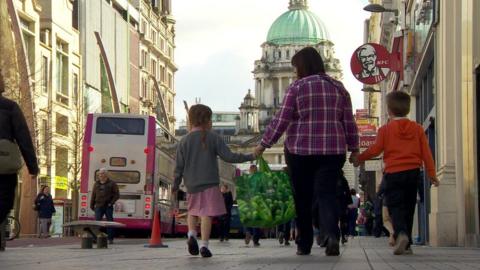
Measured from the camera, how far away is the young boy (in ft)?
42.1

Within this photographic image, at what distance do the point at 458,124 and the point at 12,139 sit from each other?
1202 centimetres

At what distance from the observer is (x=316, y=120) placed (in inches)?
469

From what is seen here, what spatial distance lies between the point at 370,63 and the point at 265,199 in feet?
72.9

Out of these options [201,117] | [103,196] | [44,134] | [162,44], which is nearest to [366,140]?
[44,134]

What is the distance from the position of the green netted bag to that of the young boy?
1.05m

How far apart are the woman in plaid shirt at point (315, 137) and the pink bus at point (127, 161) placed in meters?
24.7

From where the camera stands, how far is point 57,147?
65.4m

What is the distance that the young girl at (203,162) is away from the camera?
12992 mm

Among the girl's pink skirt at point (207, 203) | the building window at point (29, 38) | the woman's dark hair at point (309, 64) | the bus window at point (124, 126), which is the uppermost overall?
the building window at point (29, 38)

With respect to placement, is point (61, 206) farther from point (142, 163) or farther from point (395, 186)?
point (395, 186)

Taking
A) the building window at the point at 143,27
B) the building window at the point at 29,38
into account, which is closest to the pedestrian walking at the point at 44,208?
the building window at the point at 29,38

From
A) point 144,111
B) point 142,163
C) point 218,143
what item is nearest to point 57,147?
point 142,163

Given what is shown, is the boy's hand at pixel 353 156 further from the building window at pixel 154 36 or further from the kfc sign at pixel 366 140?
the building window at pixel 154 36

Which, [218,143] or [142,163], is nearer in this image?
[218,143]
